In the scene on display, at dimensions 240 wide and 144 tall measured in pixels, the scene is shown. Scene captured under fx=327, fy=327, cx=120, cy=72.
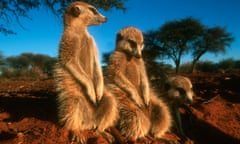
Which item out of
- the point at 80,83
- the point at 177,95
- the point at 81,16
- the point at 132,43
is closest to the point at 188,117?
the point at 177,95

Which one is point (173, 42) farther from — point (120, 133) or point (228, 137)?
point (120, 133)

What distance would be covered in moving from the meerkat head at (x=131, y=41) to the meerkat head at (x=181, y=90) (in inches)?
34.1

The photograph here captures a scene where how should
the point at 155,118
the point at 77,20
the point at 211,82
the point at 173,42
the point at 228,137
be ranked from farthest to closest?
the point at 173,42 → the point at 211,82 → the point at 228,137 → the point at 155,118 → the point at 77,20

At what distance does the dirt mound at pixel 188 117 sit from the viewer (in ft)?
11.1

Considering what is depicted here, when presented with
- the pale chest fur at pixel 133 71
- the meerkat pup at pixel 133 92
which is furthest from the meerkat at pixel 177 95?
the pale chest fur at pixel 133 71

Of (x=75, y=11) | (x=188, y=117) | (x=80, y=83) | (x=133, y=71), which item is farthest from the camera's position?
(x=188, y=117)

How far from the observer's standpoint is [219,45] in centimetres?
1661

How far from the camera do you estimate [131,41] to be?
13.9ft

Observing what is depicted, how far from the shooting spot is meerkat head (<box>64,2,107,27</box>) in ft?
12.4

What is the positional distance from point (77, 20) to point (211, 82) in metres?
3.95

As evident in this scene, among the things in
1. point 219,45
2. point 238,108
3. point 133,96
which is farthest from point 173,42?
point 133,96

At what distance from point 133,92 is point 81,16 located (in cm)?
115

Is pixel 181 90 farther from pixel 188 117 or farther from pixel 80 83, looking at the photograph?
pixel 80 83

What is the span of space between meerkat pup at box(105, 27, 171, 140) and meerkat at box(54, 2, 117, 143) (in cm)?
26
